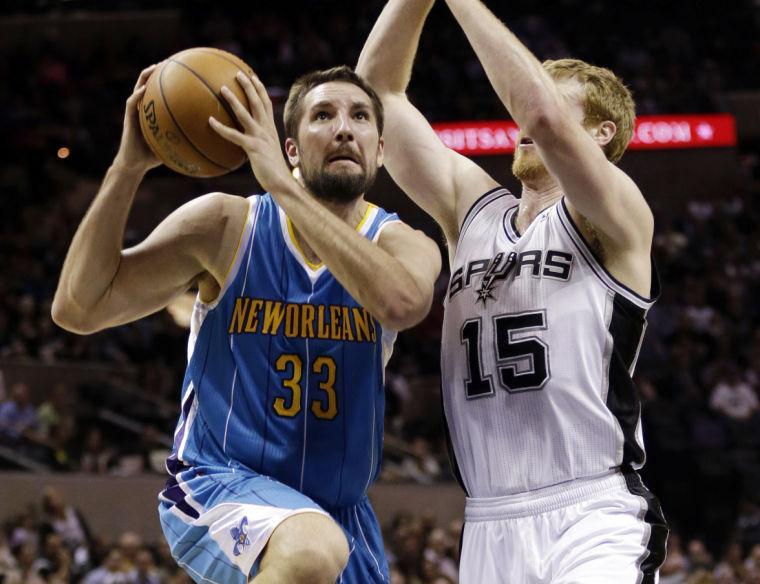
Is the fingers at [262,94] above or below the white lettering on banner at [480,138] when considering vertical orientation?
below

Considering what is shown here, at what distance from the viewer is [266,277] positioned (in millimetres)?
3895

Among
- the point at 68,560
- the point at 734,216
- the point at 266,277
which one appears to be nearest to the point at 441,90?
the point at 734,216

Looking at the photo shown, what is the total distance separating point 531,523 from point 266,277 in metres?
1.22

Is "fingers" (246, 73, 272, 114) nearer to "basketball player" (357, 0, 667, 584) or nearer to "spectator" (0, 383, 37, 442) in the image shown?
"basketball player" (357, 0, 667, 584)

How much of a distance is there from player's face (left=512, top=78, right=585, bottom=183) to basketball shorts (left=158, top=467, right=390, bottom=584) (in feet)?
4.45

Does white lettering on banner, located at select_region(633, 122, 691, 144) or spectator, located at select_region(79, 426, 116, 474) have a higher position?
white lettering on banner, located at select_region(633, 122, 691, 144)

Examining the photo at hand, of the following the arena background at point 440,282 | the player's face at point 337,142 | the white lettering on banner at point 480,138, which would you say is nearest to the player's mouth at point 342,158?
the player's face at point 337,142

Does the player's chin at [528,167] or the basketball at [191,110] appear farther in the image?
the player's chin at [528,167]

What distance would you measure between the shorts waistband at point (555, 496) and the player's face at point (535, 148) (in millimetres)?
1118

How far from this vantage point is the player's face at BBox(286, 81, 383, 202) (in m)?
3.82

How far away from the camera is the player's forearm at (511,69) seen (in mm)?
3664

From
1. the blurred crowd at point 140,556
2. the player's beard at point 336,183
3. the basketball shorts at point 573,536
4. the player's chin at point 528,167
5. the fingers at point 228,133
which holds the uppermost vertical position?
the fingers at point 228,133

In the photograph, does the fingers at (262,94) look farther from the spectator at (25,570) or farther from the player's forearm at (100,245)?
the spectator at (25,570)

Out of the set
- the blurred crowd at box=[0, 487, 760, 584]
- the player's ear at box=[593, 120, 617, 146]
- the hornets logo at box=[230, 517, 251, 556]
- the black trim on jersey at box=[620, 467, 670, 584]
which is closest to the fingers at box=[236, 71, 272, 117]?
the player's ear at box=[593, 120, 617, 146]
